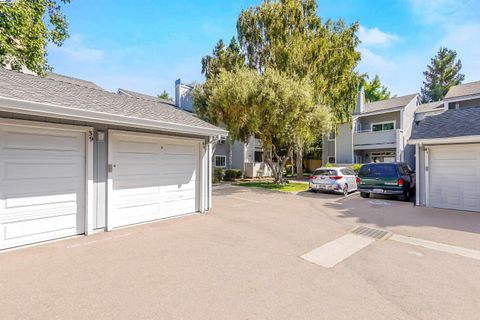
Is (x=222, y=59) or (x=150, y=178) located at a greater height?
(x=222, y=59)

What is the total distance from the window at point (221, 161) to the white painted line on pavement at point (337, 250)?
17104 millimetres

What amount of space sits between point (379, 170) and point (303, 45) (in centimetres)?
981

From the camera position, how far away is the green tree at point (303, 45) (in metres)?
15.8

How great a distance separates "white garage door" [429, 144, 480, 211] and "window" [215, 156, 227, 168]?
1616 centimetres

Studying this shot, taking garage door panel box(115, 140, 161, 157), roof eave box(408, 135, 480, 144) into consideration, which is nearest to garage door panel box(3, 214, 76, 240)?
garage door panel box(115, 140, 161, 157)

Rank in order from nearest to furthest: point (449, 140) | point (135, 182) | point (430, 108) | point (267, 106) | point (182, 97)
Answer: point (135, 182), point (449, 140), point (267, 106), point (430, 108), point (182, 97)

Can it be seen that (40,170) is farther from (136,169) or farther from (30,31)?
(30,31)

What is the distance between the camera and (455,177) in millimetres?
8922

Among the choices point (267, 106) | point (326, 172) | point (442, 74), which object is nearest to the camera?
point (326, 172)

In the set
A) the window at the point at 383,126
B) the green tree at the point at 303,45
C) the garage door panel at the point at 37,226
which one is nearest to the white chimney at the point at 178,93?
the green tree at the point at 303,45

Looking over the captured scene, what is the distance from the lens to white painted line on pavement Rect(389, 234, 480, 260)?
482 cm

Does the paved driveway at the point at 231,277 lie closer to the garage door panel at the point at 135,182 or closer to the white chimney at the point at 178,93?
the garage door panel at the point at 135,182

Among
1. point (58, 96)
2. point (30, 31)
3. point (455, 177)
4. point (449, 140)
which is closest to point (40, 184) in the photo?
point (58, 96)

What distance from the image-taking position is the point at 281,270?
401 cm
